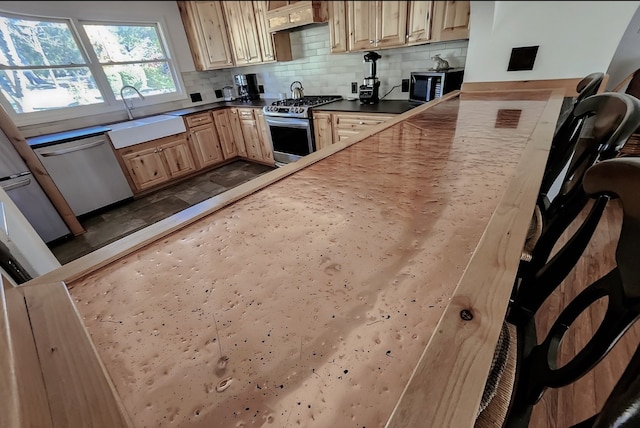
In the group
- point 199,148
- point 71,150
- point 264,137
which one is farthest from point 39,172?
point 264,137

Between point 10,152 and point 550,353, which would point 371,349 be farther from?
point 10,152

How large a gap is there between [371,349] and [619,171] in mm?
430

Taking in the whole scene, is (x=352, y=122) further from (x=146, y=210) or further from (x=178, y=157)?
(x=146, y=210)

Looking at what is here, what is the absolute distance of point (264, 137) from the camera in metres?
3.62

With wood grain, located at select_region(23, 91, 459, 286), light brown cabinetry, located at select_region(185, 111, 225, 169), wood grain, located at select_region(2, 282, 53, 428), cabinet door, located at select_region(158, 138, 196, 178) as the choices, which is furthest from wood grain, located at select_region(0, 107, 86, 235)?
wood grain, located at select_region(2, 282, 53, 428)

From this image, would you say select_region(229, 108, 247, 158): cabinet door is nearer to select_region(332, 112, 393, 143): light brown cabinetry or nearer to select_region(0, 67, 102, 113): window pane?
select_region(0, 67, 102, 113): window pane

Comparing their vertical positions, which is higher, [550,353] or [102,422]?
[102,422]

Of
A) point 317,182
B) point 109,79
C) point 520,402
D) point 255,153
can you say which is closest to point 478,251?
point 520,402

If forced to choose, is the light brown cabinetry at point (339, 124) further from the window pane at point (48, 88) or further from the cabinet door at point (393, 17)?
the window pane at point (48, 88)

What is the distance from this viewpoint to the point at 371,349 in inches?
15.2

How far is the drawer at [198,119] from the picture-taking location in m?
3.46

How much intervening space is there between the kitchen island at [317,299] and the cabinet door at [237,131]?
337 centimetres

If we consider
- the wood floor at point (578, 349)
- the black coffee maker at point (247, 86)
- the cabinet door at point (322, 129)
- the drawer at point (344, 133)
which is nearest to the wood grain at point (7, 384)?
the wood floor at point (578, 349)

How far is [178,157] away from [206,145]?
417mm
